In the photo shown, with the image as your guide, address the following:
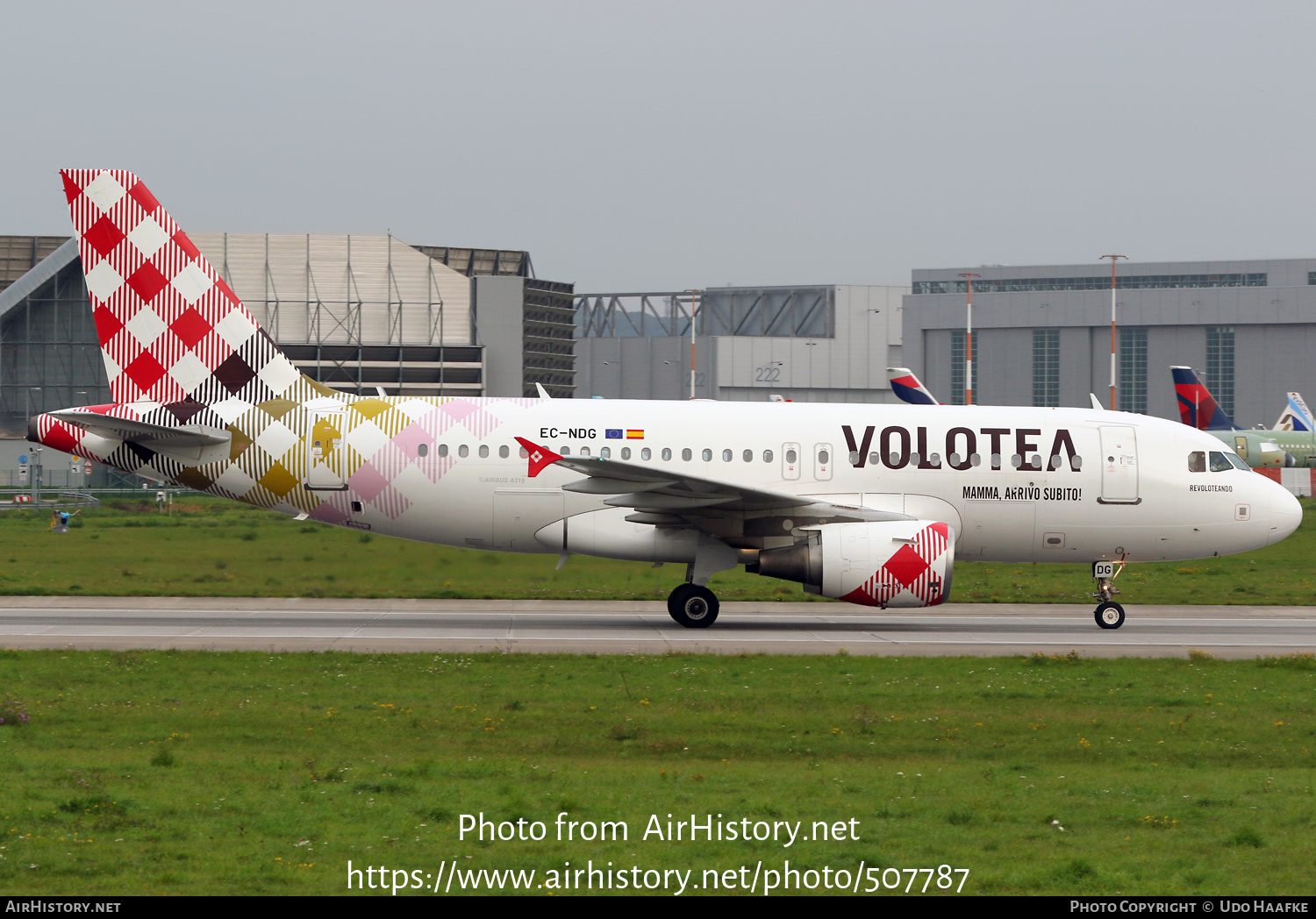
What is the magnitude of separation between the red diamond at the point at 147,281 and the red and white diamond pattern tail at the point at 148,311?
0.6 inches

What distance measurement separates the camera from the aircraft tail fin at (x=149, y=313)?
2403cm

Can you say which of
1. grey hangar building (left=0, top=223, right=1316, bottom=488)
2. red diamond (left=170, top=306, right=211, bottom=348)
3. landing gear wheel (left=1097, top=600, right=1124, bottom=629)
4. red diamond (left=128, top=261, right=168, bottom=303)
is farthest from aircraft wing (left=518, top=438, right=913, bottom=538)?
grey hangar building (left=0, top=223, right=1316, bottom=488)

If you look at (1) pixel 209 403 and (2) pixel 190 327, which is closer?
(1) pixel 209 403

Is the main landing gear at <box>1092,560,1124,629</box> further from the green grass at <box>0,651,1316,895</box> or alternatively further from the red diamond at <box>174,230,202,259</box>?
the red diamond at <box>174,230,202,259</box>

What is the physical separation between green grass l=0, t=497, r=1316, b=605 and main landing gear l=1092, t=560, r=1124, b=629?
4.23 m

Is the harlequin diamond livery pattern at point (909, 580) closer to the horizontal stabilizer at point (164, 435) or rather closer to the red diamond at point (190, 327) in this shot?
the horizontal stabilizer at point (164, 435)

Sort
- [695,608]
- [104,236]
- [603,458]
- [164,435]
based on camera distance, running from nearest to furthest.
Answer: [164,435], [603,458], [695,608], [104,236]

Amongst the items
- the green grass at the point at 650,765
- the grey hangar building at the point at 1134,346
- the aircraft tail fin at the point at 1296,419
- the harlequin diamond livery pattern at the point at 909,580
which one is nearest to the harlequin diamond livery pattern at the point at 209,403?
the green grass at the point at 650,765

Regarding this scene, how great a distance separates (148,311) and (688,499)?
10091 millimetres

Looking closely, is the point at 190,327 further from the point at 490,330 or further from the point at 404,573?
the point at 490,330

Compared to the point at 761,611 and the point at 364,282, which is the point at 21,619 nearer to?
the point at 761,611

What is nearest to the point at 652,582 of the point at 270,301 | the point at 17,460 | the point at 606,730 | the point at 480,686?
the point at 480,686

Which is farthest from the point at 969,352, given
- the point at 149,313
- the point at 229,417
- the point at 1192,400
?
the point at 149,313

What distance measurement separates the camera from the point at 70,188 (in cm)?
2408
